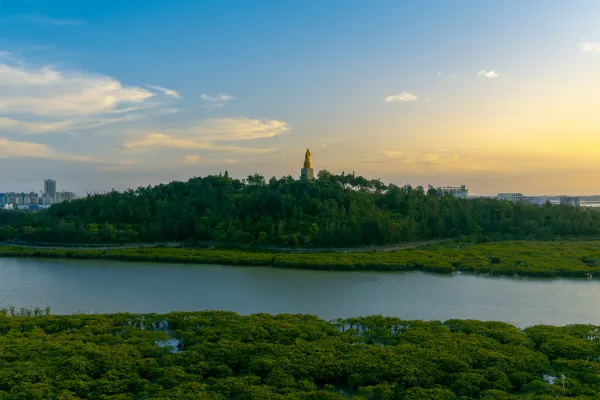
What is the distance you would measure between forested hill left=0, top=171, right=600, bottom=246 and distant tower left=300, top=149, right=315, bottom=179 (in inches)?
61.2

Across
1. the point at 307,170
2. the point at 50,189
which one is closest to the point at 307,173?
the point at 307,170

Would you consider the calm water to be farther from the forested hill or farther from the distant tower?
the distant tower

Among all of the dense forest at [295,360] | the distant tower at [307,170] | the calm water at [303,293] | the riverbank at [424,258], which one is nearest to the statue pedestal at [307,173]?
the distant tower at [307,170]

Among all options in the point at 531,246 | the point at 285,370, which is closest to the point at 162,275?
the point at 285,370

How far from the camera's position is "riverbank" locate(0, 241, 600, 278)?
2816 centimetres

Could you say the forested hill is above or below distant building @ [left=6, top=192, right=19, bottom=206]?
below

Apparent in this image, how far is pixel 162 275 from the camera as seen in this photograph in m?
28.1

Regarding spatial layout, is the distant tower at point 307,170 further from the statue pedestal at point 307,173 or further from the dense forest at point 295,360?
the dense forest at point 295,360

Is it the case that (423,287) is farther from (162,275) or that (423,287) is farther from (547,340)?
(162,275)

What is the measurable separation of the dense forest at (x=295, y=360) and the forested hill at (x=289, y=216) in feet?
73.9

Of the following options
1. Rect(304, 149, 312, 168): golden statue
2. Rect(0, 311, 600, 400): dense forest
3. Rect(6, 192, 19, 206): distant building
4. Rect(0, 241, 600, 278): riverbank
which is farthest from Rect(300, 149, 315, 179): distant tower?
Rect(6, 192, 19, 206): distant building

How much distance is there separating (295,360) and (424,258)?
2073 centimetres

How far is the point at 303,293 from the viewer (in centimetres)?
2291

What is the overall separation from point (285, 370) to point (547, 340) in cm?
870
